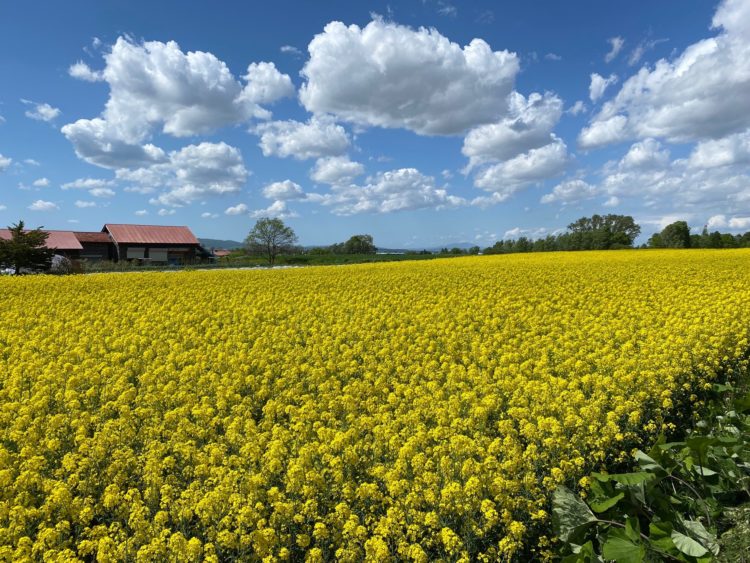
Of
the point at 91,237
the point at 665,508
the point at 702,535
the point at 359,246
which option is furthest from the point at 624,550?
the point at 359,246

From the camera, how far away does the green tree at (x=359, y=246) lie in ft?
303

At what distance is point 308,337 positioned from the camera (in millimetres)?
10219

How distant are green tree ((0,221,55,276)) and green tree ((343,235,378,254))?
5818cm

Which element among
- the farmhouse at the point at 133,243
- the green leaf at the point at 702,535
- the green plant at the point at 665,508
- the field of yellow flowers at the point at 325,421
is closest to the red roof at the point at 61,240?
the farmhouse at the point at 133,243

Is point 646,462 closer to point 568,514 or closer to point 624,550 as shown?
point 568,514

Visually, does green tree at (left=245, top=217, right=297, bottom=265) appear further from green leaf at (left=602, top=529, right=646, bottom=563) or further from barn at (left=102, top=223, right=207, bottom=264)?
green leaf at (left=602, top=529, right=646, bottom=563)

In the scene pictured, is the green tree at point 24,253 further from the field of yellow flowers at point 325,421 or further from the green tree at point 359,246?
the green tree at point 359,246

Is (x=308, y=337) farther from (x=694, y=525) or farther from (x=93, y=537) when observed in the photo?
(x=694, y=525)

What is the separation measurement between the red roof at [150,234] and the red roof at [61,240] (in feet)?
16.3

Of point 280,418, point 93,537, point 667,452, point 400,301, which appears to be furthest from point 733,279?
point 93,537

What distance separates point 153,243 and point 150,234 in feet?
7.01

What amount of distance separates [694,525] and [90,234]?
74641mm

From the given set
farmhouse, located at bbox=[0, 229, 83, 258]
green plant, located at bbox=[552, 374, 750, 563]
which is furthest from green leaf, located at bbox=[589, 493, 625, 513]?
farmhouse, located at bbox=[0, 229, 83, 258]

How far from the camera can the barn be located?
64188 mm
